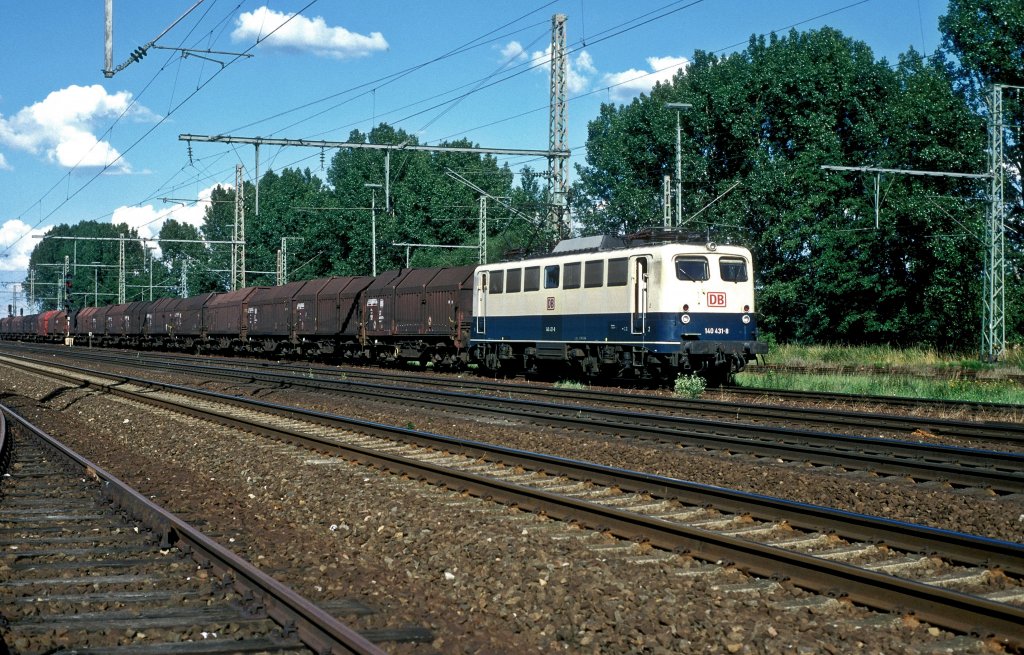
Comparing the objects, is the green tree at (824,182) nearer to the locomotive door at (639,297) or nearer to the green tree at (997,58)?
the green tree at (997,58)

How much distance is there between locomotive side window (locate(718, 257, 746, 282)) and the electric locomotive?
2 centimetres

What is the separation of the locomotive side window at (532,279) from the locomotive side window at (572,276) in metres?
1.13

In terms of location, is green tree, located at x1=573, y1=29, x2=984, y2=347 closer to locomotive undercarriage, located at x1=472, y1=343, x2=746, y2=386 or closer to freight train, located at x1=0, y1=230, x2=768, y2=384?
freight train, located at x1=0, y1=230, x2=768, y2=384

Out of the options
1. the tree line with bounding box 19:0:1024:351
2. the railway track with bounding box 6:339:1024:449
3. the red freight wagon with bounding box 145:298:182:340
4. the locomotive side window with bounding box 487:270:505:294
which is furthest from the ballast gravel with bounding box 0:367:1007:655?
the red freight wagon with bounding box 145:298:182:340

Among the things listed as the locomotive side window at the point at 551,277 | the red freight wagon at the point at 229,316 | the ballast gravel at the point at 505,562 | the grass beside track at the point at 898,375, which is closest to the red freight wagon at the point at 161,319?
the red freight wagon at the point at 229,316

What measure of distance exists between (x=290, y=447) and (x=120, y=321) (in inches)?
2045

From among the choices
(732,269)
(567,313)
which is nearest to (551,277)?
(567,313)

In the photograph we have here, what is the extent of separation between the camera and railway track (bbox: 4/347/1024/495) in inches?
395

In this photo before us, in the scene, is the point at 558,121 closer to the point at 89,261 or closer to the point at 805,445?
the point at 805,445

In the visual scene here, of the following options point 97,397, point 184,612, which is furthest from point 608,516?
point 97,397

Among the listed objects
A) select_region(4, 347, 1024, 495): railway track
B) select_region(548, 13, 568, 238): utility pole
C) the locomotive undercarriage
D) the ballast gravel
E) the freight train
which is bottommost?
the ballast gravel

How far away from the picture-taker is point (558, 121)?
1063 inches

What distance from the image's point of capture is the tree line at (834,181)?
3600 centimetres

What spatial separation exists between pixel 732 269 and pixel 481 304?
7.48m
